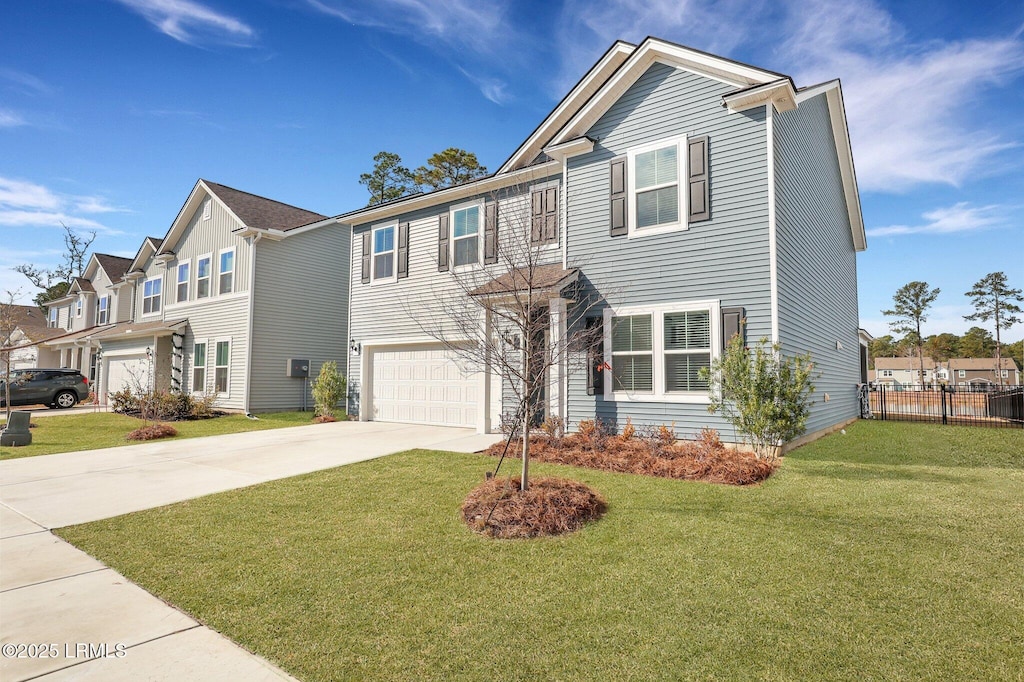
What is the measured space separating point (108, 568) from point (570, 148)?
31.7ft

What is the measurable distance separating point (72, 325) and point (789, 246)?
129 ft

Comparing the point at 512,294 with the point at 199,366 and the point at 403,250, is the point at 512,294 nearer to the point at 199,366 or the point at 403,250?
the point at 403,250

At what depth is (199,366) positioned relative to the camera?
727 inches

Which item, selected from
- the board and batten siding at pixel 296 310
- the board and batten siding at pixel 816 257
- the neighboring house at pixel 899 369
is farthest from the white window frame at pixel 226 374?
Result: the neighboring house at pixel 899 369

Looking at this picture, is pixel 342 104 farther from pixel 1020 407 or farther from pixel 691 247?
pixel 1020 407

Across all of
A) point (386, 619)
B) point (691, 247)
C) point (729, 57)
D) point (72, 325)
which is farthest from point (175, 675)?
point (72, 325)

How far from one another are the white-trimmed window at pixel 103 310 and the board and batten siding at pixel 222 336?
36.9 feet

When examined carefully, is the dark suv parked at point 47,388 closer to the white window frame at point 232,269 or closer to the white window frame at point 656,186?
the white window frame at point 232,269

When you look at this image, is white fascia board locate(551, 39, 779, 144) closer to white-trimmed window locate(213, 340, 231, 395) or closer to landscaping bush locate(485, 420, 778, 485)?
landscaping bush locate(485, 420, 778, 485)

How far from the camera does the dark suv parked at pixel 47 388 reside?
18.9m

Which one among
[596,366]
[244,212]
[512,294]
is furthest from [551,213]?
[244,212]

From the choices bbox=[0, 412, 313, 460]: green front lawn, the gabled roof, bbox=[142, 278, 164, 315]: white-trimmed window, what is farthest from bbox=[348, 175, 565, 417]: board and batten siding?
bbox=[142, 278, 164, 315]: white-trimmed window

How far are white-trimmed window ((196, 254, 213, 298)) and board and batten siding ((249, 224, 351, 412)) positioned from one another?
3.36 meters

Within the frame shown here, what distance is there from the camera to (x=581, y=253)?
400 inches
